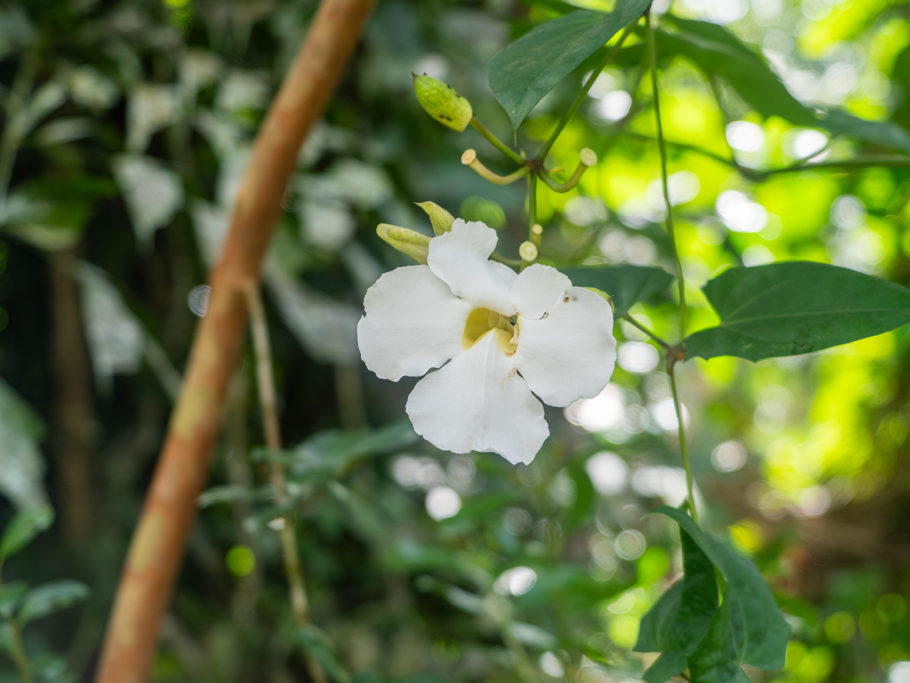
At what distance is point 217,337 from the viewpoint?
0.53 m

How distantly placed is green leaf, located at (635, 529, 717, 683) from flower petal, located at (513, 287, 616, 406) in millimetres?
76

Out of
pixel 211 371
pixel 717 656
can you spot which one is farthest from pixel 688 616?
pixel 211 371

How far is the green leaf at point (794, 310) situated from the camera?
0.88ft

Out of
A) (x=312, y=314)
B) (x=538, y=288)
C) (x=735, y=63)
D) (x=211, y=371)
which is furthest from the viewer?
(x=312, y=314)

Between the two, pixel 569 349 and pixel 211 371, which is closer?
pixel 569 349

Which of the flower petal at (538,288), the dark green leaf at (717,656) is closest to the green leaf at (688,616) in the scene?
the dark green leaf at (717,656)

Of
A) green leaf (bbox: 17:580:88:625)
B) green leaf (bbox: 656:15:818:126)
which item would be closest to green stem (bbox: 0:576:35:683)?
green leaf (bbox: 17:580:88:625)

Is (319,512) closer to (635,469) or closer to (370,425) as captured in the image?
(370,425)

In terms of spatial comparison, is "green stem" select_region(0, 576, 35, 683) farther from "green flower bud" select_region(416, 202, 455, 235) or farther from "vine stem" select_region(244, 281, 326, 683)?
"green flower bud" select_region(416, 202, 455, 235)

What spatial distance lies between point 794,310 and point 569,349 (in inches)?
4.1

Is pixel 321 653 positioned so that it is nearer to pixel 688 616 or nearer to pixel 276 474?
pixel 276 474

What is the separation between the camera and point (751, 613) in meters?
0.28

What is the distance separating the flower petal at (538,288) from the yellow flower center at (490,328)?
2cm

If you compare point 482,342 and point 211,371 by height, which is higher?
point 482,342
